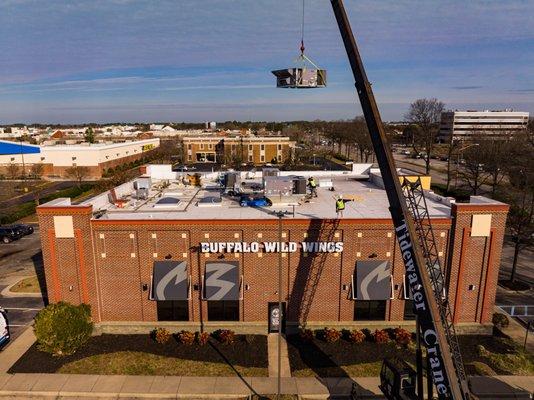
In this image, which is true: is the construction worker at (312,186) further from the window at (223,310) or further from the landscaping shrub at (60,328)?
the landscaping shrub at (60,328)

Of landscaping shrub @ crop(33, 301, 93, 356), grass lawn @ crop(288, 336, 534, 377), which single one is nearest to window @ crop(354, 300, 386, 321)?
grass lawn @ crop(288, 336, 534, 377)

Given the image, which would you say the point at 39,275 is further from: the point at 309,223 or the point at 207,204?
the point at 309,223

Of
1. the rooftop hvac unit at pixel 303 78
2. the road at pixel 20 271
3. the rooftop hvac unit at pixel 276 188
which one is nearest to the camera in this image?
the rooftop hvac unit at pixel 303 78

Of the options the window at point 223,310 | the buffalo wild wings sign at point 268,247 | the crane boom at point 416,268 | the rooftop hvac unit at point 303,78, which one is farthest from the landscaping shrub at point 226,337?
the rooftop hvac unit at point 303,78

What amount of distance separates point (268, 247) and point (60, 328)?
14.6 metres

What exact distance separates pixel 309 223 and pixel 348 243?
10.6 feet

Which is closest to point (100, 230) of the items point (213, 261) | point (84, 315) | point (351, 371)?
point (84, 315)

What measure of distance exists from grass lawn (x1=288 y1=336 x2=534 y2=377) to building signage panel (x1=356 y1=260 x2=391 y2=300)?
341 cm

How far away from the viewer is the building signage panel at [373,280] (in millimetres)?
28781

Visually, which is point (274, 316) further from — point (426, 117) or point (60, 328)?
point (426, 117)

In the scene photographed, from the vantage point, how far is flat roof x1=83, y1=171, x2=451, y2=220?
30.6 m

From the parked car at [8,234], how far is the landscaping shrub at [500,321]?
5691cm

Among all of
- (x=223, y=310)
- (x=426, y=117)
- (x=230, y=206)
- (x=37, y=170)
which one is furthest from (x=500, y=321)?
(x=37, y=170)

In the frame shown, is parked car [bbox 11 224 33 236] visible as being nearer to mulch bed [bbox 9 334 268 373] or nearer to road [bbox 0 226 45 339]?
road [bbox 0 226 45 339]
